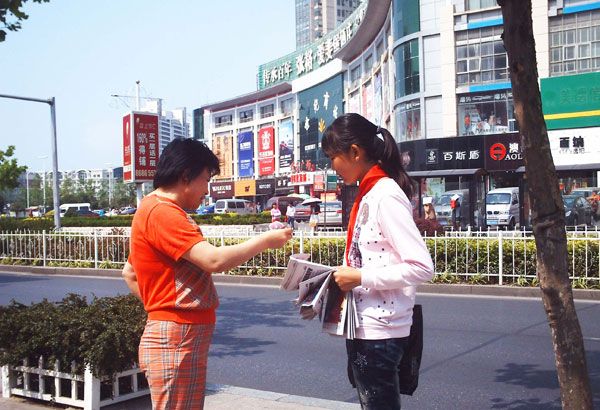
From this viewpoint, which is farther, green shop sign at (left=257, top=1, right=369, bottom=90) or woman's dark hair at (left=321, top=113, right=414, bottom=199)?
green shop sign at (left=257, top=1, right=369, bottom=90)

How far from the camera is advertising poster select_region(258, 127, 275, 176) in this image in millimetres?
81125

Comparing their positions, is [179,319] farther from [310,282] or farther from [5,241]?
[5,241]

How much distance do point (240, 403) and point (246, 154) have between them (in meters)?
81.3

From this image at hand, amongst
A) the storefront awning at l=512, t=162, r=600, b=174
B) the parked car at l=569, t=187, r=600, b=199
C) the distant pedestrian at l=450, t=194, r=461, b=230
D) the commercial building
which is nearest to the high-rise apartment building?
the commercial building

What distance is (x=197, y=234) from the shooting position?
258cm

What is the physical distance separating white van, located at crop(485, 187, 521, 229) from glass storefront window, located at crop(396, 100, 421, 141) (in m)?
8.03

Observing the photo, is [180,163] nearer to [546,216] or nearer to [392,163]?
[392,163]

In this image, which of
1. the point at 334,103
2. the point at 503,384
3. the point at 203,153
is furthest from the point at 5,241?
the point at 334,103

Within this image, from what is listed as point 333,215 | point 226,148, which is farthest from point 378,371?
point 226,148

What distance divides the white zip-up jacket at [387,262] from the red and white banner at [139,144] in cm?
1831

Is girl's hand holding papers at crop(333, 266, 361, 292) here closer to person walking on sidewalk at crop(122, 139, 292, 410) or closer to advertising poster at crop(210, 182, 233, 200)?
person walking on sidewalk at crop(122, 139, 292, 410)

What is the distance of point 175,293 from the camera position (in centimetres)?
258

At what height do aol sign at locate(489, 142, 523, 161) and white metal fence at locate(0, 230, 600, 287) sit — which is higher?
aol sign at locate(489, 142, 523, 161)

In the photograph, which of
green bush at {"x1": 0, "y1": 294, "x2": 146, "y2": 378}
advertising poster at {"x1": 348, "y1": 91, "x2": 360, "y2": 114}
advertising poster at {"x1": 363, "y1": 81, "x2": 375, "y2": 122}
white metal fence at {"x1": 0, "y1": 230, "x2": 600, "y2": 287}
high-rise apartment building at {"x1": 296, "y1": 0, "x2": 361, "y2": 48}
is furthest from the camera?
high-rise apartment building at {"x1": 296, "y1": 0, "x2": 361, "y2": 48}
